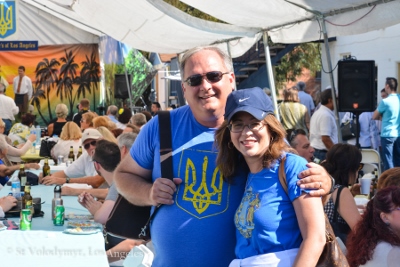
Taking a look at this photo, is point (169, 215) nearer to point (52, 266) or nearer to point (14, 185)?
point (52, 266)

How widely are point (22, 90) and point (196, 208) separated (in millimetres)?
18829

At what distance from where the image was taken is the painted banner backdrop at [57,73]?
21469mm

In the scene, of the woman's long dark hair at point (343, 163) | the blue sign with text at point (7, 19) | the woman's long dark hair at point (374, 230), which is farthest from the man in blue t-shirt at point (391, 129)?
the blue sign with text at point (7, 19)

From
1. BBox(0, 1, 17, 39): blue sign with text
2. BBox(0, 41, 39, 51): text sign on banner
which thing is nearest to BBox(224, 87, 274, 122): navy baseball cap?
BBox(0, 1, 17, 39): blue sign with text

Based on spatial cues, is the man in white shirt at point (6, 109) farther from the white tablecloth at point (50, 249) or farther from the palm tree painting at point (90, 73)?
the white tablecloth at point (50, 249)

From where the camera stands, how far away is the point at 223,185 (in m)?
2.72

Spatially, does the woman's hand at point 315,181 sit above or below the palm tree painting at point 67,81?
below

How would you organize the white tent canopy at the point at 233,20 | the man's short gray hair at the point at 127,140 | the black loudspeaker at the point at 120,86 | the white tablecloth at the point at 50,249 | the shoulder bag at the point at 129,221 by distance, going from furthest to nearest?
1. the black loudspeaker at the point at 120,86
2. the white tent canopy at the point at 233,20
3. the man's short gray hair at the point at 127,140
4. the white tablecloth at the point at 50,249
5. the shoulder bag at the point at 129,221

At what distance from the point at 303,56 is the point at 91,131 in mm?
17439

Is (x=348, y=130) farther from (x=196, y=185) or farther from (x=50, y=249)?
(x=196, y=185)

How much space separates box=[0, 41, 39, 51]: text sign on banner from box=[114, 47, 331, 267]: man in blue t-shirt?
58.2ft

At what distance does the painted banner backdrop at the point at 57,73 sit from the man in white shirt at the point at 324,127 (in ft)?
40.3

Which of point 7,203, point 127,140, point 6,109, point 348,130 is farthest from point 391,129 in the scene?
point 6,109

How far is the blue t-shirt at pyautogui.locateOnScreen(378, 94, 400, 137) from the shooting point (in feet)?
37.6
